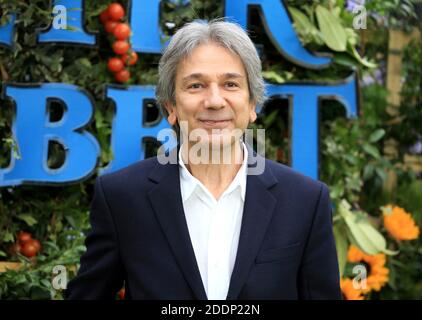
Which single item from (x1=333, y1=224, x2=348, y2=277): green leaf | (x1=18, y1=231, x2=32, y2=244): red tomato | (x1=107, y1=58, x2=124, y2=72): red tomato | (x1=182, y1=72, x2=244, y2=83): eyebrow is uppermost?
(x1=182, y1=72, x2=244, y2=83): eyebrow

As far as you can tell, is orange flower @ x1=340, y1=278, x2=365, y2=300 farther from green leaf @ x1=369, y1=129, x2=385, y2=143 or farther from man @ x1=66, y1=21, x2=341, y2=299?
man @ x1=66, y1=21, x2=341, y2=299

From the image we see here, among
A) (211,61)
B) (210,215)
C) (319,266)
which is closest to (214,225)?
(210,215)

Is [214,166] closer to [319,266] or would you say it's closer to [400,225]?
[319,266]

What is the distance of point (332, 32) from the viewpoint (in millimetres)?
2977

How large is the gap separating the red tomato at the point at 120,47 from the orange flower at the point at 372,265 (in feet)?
4.28

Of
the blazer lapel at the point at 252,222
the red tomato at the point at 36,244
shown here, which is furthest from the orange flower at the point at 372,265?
the blazer lapel at the point at 252,222

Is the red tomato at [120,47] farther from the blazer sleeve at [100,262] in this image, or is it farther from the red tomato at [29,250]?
the blazer sleeve at [100,262]

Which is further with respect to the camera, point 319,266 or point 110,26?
point 110,26

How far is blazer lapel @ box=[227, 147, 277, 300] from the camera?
4.95 ft

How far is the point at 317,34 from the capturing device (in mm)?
2979

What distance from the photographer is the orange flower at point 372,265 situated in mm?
3076

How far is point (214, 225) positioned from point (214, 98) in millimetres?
288

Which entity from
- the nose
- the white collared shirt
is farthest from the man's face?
the white collared shirt

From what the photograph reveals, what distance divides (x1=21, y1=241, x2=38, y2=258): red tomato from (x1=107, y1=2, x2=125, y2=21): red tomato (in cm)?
97
